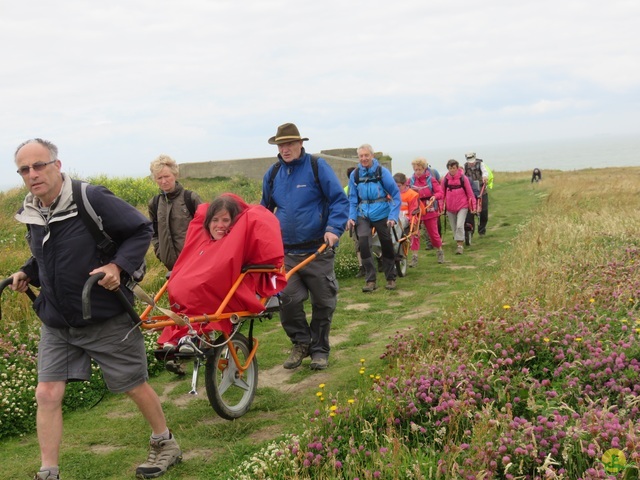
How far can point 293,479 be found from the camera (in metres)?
3.90

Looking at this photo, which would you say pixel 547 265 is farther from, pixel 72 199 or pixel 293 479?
pixel 72 199

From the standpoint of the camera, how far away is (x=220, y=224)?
552cm

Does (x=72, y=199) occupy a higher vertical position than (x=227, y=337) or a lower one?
higher

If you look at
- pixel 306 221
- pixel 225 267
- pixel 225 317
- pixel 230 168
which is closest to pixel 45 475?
pixel 225 317

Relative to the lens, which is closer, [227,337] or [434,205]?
[227,337]

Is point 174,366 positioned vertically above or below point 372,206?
below

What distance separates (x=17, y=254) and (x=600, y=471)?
9888 millimetres

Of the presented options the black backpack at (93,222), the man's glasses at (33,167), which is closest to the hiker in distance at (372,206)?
the black backpack at (93,222)

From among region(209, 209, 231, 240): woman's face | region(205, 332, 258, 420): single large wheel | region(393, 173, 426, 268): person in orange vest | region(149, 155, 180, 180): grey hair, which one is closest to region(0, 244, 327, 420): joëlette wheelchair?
region(205, 332, 258, 420): single large wheel

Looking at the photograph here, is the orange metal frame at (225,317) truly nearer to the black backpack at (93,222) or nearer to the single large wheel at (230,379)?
the single large wheel at (230,379)

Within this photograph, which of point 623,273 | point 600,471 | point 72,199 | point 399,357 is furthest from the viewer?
point 623,273

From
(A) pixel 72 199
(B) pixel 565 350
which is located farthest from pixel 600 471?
(A) pixel 72 199

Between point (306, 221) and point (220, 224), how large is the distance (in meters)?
1.42

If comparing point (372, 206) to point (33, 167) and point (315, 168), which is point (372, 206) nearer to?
point (315, 168)
